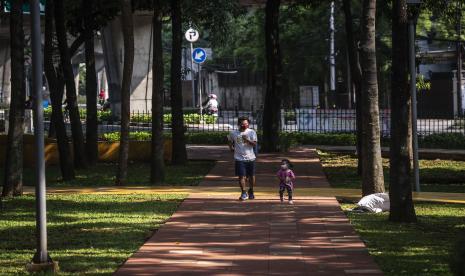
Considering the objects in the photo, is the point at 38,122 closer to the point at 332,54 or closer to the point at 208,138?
the point at 208,138

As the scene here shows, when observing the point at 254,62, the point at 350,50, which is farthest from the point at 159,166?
the point at 254,62

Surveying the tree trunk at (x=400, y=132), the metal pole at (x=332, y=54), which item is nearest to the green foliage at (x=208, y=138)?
the metal pole at (x=332, y=54)

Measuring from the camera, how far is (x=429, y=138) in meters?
28.3

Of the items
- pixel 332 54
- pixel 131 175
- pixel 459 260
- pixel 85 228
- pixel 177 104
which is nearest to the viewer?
pixel 459 260

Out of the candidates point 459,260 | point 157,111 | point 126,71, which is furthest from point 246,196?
point 459,260

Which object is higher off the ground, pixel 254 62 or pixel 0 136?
pixel 254 62

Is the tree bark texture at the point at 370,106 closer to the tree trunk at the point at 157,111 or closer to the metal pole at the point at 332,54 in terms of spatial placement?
the tree trunk at the point at 157,111

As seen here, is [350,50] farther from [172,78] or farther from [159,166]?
[159,166]

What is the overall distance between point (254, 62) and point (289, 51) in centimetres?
828

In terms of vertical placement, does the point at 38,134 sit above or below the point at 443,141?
above

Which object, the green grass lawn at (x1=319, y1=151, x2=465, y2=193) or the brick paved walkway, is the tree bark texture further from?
the green grass lawn at (x1=319, y1=151, x2=465, y2=193)

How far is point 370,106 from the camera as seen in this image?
14281 millimetres

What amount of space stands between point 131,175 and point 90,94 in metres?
4.00

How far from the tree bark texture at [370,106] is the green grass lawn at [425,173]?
3.76 metres
